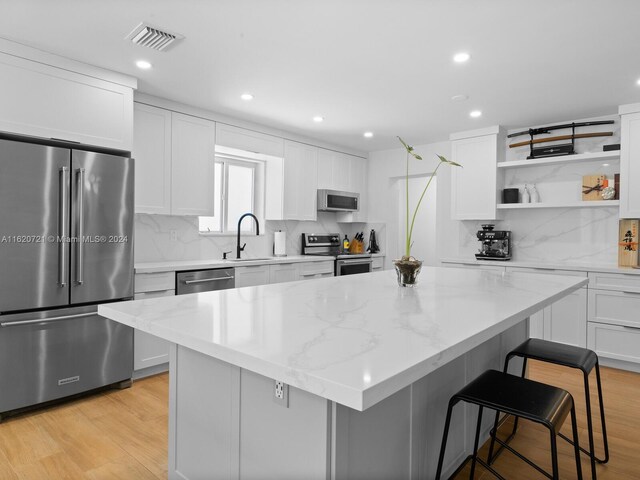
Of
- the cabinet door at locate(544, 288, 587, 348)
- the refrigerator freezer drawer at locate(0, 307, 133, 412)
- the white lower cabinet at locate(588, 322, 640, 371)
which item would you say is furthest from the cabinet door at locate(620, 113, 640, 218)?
the refrigerator freezer drawer at locate(0, 307, 133, 412)

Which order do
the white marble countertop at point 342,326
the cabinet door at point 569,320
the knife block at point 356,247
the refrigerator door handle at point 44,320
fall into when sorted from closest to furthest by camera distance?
1. the white marble countertop at point 342,326
2. the refrigerator door handle at point 44,320
3. the cabinet door at point 569,320
4. the knife block at point 356,247

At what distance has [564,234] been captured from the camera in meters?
4.62

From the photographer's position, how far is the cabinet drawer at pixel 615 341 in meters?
3.68

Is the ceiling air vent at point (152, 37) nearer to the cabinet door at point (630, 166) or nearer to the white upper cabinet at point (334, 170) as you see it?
the white upper cabinet at point (334, 170)

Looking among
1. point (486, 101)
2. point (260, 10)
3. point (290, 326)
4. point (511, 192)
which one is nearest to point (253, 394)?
point (290, 326)

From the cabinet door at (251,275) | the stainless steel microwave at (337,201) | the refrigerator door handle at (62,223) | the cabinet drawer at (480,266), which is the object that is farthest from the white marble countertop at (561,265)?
the refrigerator door handle at (62,223)

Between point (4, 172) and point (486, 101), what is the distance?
3.88m

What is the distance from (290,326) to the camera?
1.28 metres

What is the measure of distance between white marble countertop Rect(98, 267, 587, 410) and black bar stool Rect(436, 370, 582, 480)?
11.1 inches

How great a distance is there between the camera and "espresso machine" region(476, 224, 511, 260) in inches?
189

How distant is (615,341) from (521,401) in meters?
3.08

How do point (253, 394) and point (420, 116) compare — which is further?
point (420, 116)

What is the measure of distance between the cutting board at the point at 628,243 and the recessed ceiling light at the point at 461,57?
8.50 feet

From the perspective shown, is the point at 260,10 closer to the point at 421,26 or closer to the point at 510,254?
the point at 421,26
